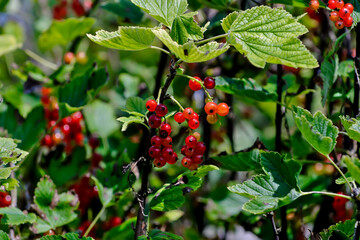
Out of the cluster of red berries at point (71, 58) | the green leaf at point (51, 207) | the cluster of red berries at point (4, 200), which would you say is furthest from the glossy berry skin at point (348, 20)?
the cluster of red berries at point (71, 58)

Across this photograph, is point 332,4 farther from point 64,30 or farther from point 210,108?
point 64,30

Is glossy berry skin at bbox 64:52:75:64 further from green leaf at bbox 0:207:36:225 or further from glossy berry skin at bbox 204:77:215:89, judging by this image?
glossy berry skin at bbox 204:77:215:89

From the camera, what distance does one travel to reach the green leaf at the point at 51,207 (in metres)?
→ 1.22

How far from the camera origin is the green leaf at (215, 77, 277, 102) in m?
1.21

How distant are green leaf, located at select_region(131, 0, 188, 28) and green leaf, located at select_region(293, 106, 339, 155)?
0.33 metres

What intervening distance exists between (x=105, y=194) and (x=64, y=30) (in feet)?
2.54

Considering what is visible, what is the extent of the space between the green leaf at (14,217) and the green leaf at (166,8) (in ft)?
2.14

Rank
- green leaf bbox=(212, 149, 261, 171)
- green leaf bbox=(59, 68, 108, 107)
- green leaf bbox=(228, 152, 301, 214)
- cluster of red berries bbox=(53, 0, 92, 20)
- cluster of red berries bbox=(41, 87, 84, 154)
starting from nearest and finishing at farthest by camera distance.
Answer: green leaf bbox=(228, 152, 301, 214) < green leaf bbox=(212, 149, 261, 171) < green leaf bbox=(59, 68, 108, 107) < cluster of red berries bbox=(41, 87, 84, 154) < cluster of red berries bbox=(53, 0, 92, 20)

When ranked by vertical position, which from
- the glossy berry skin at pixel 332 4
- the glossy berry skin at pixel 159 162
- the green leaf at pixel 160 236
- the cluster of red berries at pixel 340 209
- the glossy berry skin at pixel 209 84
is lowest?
the cluster of red berries at pixel 340 209

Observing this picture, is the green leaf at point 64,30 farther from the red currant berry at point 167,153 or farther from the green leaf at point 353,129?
the green leaf at point 353,129

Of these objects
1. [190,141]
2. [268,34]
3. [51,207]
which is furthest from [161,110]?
[51,207]

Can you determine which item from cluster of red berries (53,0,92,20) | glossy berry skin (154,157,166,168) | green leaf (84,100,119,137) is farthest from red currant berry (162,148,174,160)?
cluster of red berries (53,0,92,20)

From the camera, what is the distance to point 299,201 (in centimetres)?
137

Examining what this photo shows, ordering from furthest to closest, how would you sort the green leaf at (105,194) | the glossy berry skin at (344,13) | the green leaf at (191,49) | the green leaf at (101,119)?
the green leaf at (101,119)
the green leaf at (105,194)
the glossy berry skin at (344,13)
the green leaf at (191,49)
